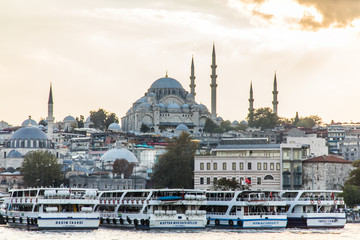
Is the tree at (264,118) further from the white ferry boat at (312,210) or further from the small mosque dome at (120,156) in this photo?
the white ferry boat at (312,210)

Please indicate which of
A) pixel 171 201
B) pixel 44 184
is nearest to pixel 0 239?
pixel 171 201

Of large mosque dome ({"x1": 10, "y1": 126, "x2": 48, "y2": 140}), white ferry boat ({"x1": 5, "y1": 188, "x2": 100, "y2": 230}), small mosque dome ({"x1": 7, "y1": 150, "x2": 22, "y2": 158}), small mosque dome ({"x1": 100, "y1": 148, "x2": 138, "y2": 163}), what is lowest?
white ferry boat ({"x1": 5, "y1": 188, "x2": 100, "y2": 230})

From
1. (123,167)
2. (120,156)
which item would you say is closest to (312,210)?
(123,167)

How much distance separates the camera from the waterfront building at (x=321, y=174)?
8362cm

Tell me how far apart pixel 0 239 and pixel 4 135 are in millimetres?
122967

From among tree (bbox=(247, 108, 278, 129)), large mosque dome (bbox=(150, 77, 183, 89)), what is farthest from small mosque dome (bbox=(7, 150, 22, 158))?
large mosque dome (bbox=(150, 77, 183, 89))

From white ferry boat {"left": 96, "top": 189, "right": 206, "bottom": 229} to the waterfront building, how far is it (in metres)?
24.0

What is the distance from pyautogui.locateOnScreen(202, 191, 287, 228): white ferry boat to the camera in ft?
202

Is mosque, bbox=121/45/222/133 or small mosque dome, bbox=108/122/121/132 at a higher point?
mosque, bbox=121/45/222/133

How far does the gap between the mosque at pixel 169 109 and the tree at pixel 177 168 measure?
74.5 meters

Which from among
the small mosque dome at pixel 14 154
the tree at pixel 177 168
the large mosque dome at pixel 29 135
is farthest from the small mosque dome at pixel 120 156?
the tree at pixel 177 168

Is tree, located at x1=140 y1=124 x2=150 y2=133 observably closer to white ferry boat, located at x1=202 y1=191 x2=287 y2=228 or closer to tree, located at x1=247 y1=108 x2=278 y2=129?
tree, located at x1=247 y1=108 x2=278 y2=129

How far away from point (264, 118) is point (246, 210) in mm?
113142

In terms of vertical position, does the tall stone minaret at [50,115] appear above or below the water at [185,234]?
above
